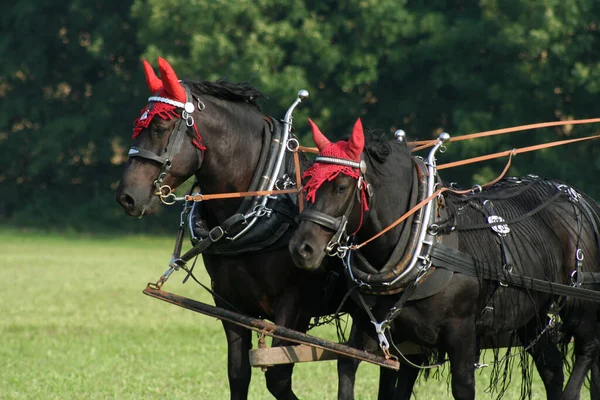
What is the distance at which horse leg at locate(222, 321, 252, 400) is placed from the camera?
555 cm

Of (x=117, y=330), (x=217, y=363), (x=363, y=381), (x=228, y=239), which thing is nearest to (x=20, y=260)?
(x=117, y=330)

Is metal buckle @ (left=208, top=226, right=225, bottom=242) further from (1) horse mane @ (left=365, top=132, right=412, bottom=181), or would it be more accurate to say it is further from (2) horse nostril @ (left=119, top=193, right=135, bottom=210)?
(1) horse mane @ (left=365, top=132, right=412, bottom=181)

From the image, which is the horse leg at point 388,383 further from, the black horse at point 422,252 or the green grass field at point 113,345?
the green grass field at point 113,345

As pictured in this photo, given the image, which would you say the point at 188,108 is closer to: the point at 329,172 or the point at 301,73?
the point at 329,172

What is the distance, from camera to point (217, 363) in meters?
9.28

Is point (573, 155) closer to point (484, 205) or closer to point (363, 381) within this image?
point (363, 381)

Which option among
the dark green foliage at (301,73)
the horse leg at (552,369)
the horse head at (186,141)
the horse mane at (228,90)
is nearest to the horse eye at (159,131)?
the horse head at (186,141)

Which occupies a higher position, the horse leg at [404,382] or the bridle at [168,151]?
the bridle at [168,151]

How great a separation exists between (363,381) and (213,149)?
359 cm

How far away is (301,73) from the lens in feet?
80.6

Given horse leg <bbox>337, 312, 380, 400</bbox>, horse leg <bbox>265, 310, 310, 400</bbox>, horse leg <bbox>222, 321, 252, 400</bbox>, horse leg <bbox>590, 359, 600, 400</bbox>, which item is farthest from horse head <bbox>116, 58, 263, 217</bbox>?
horse leg <bbox>590, 359, 600, 400</bbox>

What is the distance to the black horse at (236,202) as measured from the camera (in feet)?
17.2

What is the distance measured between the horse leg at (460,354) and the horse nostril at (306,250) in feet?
2.92

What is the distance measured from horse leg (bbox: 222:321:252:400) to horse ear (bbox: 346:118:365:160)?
1.46m
